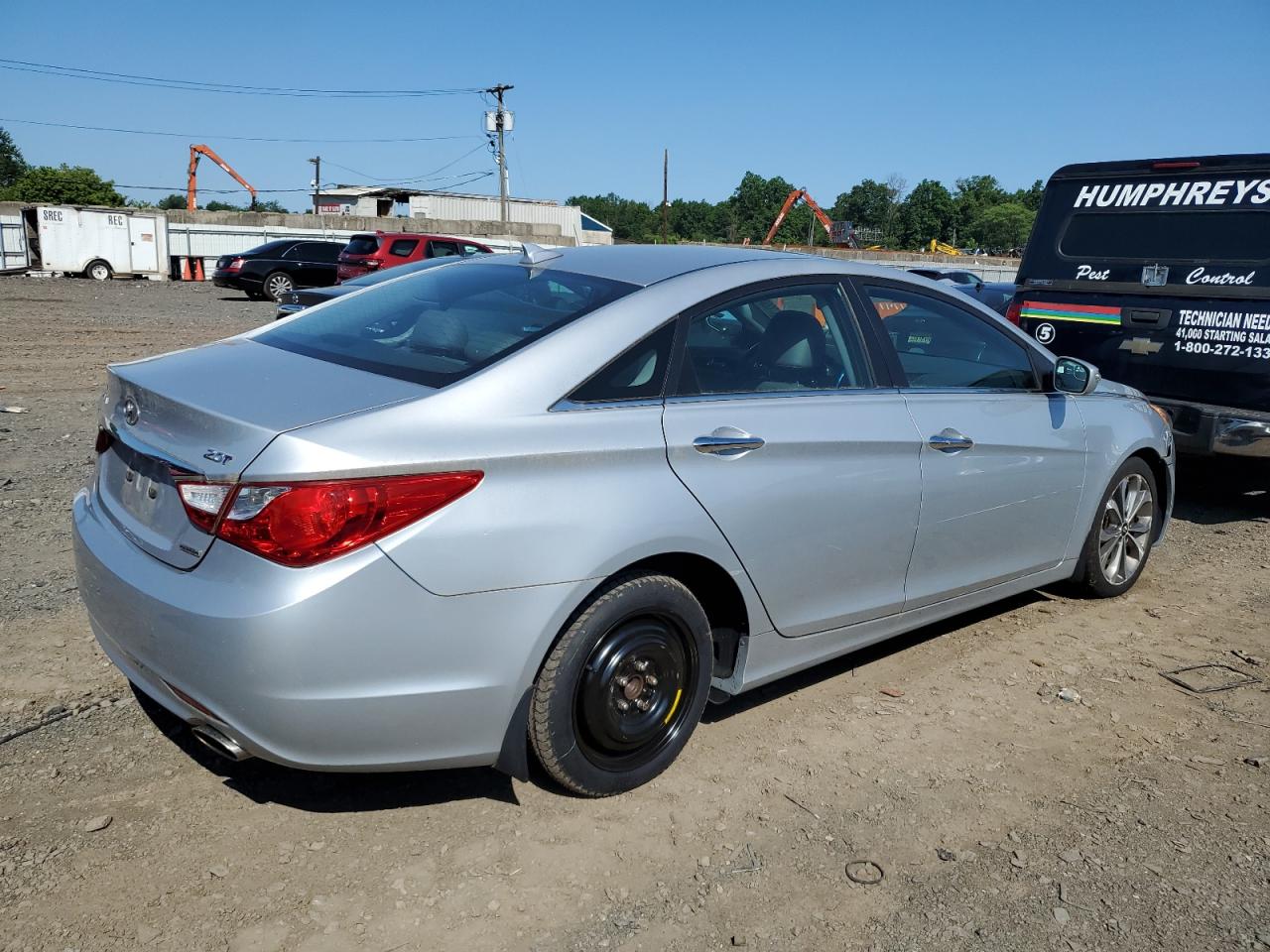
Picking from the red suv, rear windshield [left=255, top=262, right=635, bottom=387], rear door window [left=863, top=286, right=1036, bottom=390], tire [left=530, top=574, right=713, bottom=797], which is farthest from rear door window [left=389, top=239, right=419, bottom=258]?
tire [left=530, top=574, right=713, bottom=797]

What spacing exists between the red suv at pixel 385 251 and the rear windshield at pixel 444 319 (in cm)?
1902

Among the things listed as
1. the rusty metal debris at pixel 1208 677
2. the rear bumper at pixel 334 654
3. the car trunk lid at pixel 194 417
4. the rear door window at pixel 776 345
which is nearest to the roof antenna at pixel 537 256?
the rear door window at pixel 776 345

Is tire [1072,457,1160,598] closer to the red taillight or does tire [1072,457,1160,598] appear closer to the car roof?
the car roof

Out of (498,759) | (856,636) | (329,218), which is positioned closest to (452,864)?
(498,759)

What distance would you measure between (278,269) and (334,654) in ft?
80.4

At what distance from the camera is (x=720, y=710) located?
384cm

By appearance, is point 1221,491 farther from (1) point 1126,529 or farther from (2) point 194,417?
(2) point 194,417

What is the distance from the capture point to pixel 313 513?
2477 millimetres

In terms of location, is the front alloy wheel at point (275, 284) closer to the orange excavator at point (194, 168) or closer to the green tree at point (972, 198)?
the orange excavator at point (194, 168)

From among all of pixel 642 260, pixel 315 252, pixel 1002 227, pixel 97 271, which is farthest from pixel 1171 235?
pixel 1002 227

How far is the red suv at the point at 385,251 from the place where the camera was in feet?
73.7

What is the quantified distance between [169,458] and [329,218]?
138 ft

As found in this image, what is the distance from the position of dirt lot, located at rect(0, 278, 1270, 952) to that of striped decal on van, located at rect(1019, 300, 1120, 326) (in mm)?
3227

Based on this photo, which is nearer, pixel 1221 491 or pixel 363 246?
pixel 1221 491
